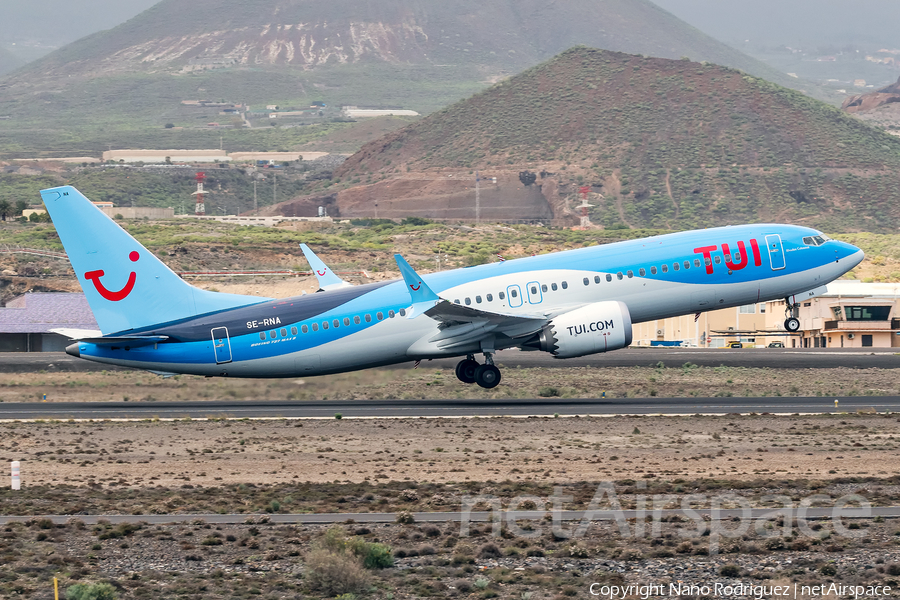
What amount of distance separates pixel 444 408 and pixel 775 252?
13.9m

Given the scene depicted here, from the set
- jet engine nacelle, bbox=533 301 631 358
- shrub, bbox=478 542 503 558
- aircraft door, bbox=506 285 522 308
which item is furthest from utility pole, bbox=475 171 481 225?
shrub, bbox=478 542 503 558

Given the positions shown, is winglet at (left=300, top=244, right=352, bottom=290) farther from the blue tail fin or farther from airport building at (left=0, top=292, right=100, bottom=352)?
airport building at (left=0, top=292, right=100, bottom=352)

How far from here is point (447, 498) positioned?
2484 cm

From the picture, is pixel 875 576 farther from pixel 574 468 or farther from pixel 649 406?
pixel 649 406

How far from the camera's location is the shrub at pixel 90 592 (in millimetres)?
16906

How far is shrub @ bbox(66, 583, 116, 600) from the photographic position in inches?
666

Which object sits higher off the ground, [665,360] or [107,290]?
[107,290]

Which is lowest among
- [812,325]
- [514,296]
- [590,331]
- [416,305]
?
[590,331]

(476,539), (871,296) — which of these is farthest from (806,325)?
(476,539)

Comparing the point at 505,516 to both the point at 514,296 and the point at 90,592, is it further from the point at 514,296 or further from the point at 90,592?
the point at 514,296

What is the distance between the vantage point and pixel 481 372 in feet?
144

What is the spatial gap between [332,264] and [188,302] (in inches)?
2680

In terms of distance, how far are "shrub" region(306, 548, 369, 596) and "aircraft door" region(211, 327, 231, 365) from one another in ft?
79.6

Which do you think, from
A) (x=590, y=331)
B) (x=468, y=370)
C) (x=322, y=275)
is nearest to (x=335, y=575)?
(x=590, y=331)
